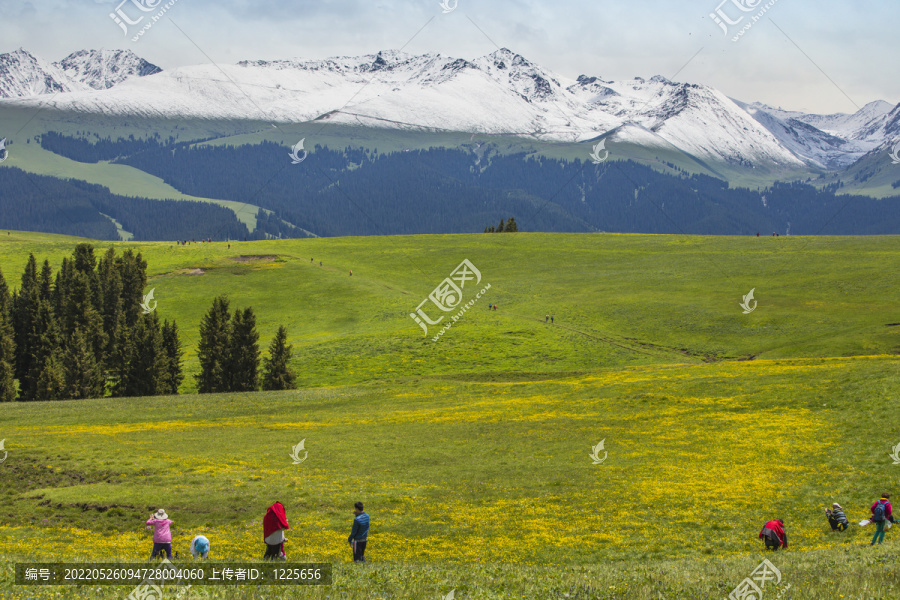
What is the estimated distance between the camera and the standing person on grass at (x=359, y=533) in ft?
72.5

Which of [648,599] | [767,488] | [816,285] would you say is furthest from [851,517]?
[816,285]

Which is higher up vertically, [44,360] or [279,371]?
[44,360]

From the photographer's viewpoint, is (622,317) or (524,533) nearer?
(524,533)

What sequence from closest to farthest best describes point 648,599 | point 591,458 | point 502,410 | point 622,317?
point 648,599
point 591,458
point 502,410
point 622,317

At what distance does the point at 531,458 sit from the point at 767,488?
12949mm

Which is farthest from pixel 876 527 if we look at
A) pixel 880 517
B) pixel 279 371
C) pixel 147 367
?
pixel 147 367

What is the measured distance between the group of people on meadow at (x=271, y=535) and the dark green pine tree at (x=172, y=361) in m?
61.6

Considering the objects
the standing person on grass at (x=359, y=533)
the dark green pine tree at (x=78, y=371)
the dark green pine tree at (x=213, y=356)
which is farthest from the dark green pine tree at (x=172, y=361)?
the standing person on grass at (x=359, y=533)

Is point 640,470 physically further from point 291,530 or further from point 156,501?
point 156,501

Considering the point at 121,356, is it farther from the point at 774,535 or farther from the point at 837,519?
the point at 837,519

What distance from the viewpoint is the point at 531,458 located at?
40281 millimetres

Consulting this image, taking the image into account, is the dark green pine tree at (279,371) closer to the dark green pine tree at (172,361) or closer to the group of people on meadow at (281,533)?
the dark green pine tree at (172,361)

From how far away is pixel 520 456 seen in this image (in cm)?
4091

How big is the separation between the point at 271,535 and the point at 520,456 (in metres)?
21.7
